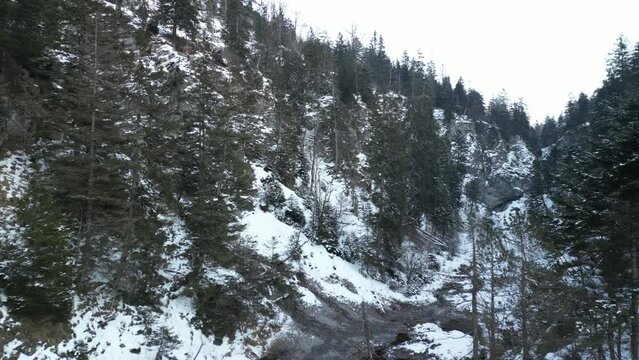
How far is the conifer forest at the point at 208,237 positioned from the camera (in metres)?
15.8

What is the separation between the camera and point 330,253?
37.3 meters

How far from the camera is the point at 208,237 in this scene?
19812 millimetres

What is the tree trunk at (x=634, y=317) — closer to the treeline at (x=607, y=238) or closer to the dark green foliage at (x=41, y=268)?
the treeline at (x=607, y=238)

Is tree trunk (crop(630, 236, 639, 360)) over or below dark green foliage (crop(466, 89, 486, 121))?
below

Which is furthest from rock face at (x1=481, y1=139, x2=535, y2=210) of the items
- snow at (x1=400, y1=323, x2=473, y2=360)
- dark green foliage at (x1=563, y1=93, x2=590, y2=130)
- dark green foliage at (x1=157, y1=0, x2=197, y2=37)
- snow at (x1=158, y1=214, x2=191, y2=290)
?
snow at (x1=158, y1=214, x2=191, y2=290)

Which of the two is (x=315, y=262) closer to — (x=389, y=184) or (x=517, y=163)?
(x=389, y=184)

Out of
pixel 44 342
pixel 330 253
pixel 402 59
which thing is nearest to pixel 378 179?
pixel 330 253

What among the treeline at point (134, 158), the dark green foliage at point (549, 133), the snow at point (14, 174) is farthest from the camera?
the dark green foliage at point (549, 133)

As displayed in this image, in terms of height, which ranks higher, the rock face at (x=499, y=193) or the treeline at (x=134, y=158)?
the rock face at (x=499, y=193)

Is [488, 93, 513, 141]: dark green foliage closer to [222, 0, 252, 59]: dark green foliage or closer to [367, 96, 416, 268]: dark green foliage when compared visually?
[367, 96, 416, 268]: dark green foliage

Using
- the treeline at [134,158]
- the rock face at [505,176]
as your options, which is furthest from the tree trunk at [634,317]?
the rock face at [505,176]

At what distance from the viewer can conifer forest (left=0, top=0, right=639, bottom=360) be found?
15.8 meters

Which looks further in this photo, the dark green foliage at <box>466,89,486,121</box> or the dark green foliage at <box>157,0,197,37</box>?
the dark green foliage at <box>466,89,486,121</box>

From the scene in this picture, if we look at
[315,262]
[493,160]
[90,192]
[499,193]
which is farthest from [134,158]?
[493,160]
